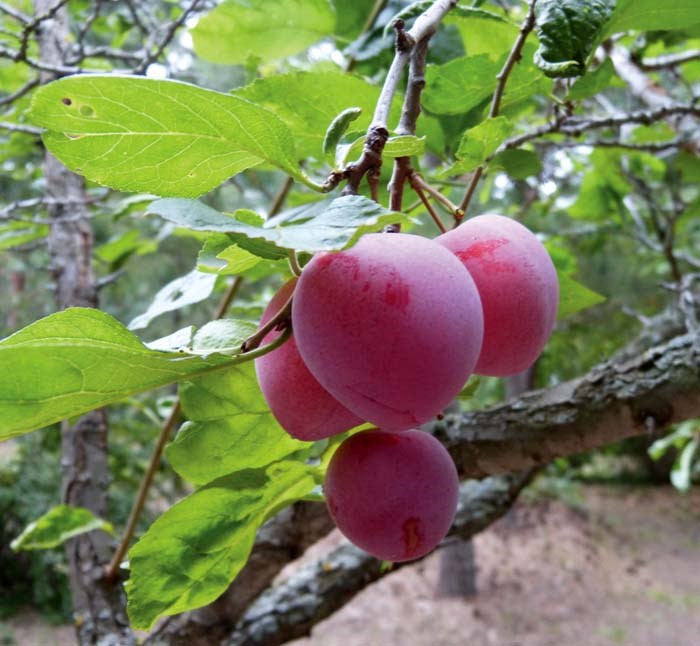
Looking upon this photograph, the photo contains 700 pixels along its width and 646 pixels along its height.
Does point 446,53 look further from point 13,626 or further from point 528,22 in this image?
point 13,626

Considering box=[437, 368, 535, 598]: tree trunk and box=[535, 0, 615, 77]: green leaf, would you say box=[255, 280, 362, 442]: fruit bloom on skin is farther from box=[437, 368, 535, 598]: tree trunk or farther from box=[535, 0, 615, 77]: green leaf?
box=[437, 368, 535, 598]: tree trunk

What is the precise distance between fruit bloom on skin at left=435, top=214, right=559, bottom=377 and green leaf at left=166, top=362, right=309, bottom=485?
0.61 feet

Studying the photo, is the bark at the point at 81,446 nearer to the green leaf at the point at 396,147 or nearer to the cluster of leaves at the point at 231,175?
the cluster of leaves at the point at 231,175

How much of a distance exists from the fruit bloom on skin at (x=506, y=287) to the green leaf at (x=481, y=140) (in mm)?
74

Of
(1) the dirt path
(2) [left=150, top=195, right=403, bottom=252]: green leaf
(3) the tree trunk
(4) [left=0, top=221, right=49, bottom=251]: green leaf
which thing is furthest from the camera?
(3) the tree trunk

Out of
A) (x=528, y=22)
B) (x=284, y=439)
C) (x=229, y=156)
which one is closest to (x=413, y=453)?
(x=284, y=439)

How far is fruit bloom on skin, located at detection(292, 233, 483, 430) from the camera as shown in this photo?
1.17 feet

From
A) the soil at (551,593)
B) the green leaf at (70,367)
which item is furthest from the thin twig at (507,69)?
the soil at (551,593)

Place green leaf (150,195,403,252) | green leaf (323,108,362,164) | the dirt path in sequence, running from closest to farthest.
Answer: green leaf (150,195,403,252)
green leaf (323,108,362,164)
the dirt path

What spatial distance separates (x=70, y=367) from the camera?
1.21ft

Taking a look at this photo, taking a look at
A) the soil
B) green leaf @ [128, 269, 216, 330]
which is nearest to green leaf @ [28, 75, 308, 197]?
green leaf @ [128, 269, 216, 330]

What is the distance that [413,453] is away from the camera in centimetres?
48

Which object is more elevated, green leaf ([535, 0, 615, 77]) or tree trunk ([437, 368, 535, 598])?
green leaf ([535, 0, 615, 77])

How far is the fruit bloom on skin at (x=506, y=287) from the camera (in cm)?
44
